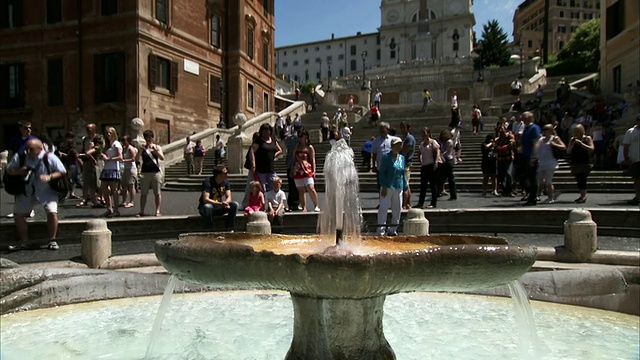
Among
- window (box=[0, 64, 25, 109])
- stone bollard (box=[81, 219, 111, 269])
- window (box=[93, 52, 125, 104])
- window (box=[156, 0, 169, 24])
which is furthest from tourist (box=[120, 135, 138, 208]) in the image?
window (box=[0, 64, 25, 109])

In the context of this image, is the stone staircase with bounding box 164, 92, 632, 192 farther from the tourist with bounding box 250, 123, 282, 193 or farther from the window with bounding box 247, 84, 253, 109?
the tourist with bounding box 250, 123, 282, 193

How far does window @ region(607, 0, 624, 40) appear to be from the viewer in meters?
23.8

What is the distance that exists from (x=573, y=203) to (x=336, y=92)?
123 feet

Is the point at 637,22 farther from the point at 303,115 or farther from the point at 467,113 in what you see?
the point at 303,115

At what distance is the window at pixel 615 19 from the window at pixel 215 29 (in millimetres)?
21166

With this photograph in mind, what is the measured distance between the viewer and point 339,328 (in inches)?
119

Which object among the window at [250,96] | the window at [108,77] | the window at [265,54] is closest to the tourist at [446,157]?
the window at [108,77]

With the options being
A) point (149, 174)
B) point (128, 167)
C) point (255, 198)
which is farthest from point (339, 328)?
point (128, 167)

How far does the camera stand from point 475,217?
888cm

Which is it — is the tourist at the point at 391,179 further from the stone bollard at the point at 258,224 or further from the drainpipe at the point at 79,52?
the drainpipe at the point at 79,52

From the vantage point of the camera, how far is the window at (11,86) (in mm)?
27203

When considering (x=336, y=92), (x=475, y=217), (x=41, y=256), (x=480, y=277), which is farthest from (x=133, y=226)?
(x=336, y=92)

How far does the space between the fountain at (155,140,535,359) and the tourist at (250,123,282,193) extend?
600cm

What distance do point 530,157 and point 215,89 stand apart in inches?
946
